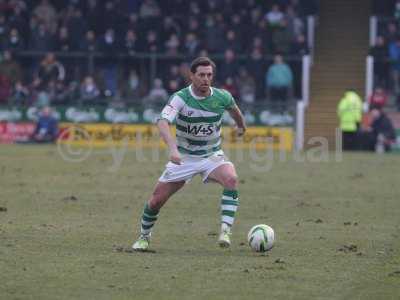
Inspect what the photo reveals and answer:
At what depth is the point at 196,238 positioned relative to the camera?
490 inches

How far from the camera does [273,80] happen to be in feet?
104

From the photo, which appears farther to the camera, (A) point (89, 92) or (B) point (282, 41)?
(B) point (282, 41)

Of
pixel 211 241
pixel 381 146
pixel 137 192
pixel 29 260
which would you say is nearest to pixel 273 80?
pixel 381 146

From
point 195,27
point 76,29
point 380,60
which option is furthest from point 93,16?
point 380,60

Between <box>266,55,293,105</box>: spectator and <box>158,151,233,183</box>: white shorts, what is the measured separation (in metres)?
20.0

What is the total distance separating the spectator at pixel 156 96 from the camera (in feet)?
103

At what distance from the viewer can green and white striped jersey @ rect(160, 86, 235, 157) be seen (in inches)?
444

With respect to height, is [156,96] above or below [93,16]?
below

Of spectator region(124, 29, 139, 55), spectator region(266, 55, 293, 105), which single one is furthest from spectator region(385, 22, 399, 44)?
spectator region(124, 29, 139, 55)

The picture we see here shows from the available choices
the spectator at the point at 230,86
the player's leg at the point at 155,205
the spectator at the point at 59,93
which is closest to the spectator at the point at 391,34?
the spectator at the point at 230,86

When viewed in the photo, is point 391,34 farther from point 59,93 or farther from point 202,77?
point 202,77

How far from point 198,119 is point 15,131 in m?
20.6

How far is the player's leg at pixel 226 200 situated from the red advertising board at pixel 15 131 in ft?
67.0

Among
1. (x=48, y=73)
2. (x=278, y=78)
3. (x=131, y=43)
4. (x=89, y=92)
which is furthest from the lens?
(x=131, y=43)
